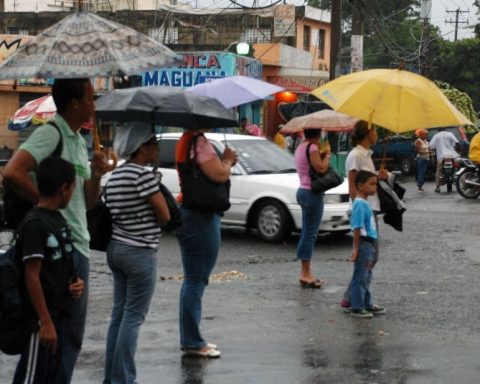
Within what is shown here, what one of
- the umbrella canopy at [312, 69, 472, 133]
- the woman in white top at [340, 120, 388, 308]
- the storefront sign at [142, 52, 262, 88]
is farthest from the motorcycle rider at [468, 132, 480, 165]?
the umbrella canopy at [312, 69, 472, 133]

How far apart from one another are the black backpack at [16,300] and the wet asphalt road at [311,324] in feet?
6.87

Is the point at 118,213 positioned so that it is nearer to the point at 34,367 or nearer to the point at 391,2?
the point at 34,367

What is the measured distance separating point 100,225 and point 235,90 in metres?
2.17

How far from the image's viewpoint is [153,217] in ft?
20.3

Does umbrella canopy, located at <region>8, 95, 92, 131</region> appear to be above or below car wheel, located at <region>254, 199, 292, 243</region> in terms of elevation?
above

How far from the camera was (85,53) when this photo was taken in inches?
204

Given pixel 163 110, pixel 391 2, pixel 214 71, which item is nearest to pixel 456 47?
pixel 391 2

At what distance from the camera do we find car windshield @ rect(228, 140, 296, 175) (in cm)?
1541

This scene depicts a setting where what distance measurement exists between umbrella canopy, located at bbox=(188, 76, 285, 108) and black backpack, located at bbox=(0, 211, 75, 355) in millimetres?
3001

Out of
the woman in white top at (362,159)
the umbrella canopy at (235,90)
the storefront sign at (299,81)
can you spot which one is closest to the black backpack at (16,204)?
the umbrella canopy at (235,90)

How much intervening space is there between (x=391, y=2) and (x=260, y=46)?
35300mm

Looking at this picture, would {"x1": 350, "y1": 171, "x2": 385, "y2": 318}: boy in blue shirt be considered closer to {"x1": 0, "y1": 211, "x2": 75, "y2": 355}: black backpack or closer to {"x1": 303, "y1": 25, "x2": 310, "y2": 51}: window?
{"x1": 0, "y1": 211, "x2": 75, "y2": 355}: black backpack

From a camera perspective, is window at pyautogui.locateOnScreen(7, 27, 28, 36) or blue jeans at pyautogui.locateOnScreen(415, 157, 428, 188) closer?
blue jeans at pyautogui.locateOnScreen(415, 157, 428, 188)

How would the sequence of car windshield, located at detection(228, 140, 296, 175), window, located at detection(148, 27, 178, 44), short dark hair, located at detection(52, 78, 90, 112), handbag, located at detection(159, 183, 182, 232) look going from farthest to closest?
1. window, located at detection(148, 27, 178, 44)
2. car windshield, located at detection(228, 140, 296, 175)
3. handbag, located at detection(159, 183, 182, 232)
4. short dark hair, located at detection(52, 78, 90, 112)
